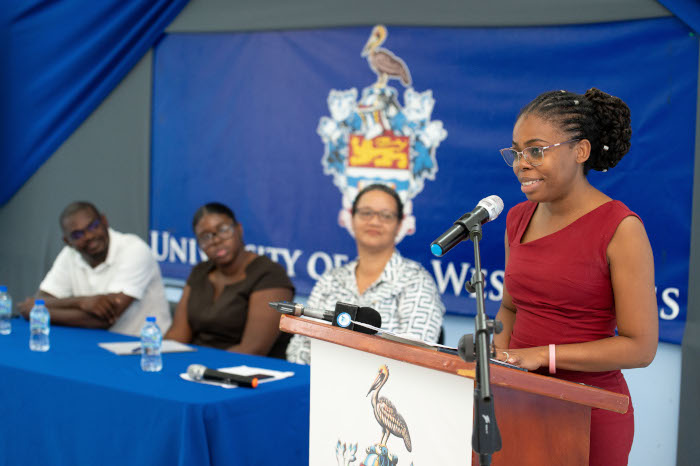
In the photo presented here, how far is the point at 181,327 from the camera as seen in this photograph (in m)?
3.89

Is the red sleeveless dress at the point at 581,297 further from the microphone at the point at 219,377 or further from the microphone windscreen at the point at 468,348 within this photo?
the microphone at the point at 219,377

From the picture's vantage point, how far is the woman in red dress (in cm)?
174

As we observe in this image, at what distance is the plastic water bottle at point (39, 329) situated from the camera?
10.9ft

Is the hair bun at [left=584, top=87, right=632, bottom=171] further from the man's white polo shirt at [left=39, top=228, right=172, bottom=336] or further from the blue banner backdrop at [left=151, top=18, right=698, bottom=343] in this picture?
the man's white polo shirt at [left=39, top=228, right=172, bottom=336]

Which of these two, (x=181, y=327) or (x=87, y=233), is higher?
(x=87, y=233)

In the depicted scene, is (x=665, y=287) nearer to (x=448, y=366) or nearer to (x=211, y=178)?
(x=448, y=366)

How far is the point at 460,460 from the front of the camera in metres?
1.53

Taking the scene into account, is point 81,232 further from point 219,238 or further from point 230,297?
point 230,297

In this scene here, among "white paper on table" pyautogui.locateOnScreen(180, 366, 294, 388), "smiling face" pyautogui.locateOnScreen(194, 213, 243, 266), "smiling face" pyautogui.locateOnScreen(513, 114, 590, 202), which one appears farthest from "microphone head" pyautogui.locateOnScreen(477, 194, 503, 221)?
"smiling face" pyautogui.locateOnScreen(194, 213, 243, 266)

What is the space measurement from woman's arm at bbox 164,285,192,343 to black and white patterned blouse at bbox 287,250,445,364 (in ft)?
2.43

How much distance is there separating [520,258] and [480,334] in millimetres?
622

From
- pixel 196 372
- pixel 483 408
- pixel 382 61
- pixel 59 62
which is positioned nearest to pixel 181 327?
pixel 196 372

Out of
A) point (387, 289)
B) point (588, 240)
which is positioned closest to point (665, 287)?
point (387, 289)

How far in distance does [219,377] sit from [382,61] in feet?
7.22
